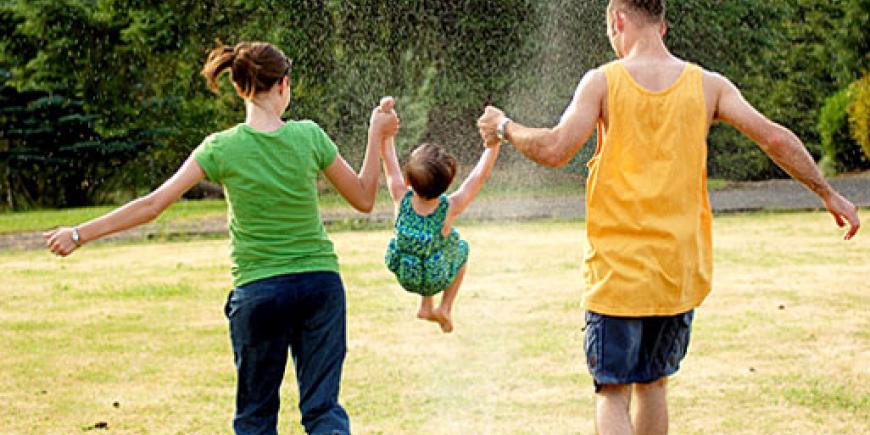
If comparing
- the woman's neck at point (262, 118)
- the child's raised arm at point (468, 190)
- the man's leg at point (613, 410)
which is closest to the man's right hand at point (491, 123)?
the woman's neck at point (262, 118)

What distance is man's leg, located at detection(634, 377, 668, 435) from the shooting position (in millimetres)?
3893

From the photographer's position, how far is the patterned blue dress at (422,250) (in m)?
4.82

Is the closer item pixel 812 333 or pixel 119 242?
pixel 812 333

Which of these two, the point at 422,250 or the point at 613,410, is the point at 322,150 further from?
the point at 613,410

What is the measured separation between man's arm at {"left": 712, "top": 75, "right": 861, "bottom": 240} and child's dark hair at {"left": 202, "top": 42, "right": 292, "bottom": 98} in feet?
4.53

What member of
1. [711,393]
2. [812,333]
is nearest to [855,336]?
[812,333]

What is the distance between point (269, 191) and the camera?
3762mm

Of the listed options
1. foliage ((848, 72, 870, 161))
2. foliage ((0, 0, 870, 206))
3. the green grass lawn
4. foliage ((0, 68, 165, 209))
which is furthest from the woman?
foliage ((0, 68, 165, 209))

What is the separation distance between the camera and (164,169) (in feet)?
77.5

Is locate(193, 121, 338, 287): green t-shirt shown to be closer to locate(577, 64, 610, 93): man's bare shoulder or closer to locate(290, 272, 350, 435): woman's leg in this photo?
locate(290, 272, 350, 435): woman's leg

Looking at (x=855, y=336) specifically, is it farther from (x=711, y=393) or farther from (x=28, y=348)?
(x=28, y=348)

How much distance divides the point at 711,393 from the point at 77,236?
3328 mm

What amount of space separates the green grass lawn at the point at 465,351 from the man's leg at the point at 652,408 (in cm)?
116

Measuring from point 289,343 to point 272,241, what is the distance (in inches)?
14.0
